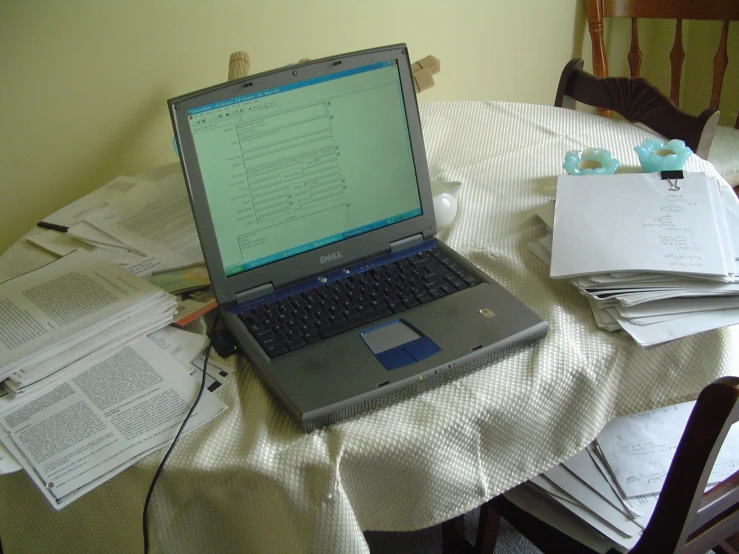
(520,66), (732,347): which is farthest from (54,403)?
(520,66)

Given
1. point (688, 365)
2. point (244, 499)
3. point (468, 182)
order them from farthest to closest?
point (468, 182)
point (688, 365)
point (244, 499)

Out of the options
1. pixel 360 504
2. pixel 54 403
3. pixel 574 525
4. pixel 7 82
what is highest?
pixel 7 82

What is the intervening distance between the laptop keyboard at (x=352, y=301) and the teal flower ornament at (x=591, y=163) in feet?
1.17

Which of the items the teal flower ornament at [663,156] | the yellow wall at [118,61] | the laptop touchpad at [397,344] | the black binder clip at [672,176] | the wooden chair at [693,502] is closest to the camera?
the wooden chair at [693,502]

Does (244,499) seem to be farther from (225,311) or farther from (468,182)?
(468,182)

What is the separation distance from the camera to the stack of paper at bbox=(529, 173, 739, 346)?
80 cm

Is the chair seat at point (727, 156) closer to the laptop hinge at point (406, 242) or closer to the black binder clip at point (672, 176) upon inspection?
the black binder clip at point (672, 176)

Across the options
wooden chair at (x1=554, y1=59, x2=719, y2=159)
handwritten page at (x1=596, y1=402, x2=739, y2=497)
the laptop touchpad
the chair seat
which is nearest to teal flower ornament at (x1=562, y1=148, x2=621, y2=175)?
wooden chair at (x1=554, y1=59, x2=719, y2=159)

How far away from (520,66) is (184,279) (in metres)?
1.61

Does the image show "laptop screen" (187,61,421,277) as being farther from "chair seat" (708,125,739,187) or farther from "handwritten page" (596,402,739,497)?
"chair seat" (708,125,739,187)

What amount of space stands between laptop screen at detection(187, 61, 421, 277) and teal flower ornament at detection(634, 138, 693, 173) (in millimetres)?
436

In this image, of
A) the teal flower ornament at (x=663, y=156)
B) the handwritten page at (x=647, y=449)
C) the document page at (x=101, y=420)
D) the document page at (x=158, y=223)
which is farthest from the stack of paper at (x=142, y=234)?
the teal flower ornament at (x=663, y=156)

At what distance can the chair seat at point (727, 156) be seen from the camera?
5.89 feet

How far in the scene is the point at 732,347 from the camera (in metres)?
0.82
